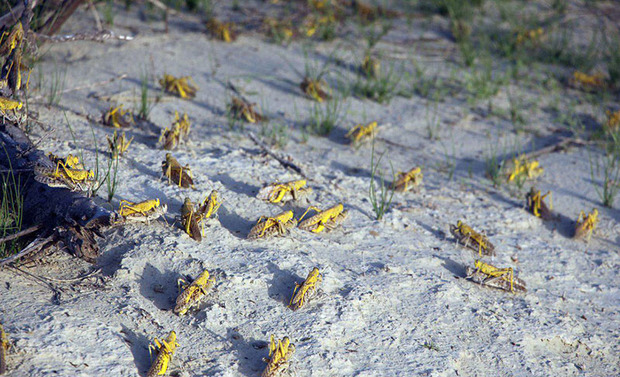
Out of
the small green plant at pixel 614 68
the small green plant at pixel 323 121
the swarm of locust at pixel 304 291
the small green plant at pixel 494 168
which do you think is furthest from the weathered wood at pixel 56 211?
the small green plant at pixel 614 68

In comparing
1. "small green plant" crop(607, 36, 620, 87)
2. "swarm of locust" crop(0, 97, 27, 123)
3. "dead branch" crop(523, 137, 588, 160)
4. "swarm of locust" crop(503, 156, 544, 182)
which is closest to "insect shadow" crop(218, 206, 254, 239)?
"swarm of locust" crop(0, 97, 27, 123)

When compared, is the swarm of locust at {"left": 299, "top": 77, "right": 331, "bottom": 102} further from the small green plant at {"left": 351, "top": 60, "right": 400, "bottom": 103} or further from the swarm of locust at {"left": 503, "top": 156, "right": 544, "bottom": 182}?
the swarm of locust at {"left": 503, "top": 156, "right": 544, "bottom": 182}

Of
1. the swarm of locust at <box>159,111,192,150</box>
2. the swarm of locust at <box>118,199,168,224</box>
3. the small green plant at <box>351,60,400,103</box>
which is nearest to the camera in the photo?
the swarm of locust at <box>118,199,168,224</box>

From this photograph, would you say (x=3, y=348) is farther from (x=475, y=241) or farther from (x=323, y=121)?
(x=323, y=121)

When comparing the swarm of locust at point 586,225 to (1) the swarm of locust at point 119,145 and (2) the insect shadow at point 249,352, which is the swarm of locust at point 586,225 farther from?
(1) the swarm of locust at point 119,145

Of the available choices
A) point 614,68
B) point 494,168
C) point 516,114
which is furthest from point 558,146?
point 614,68

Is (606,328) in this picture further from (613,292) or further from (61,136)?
(61,136)
